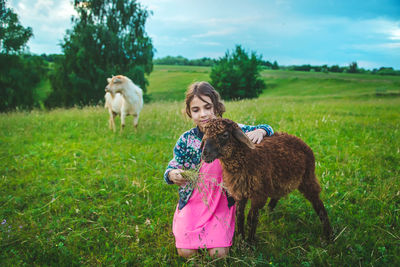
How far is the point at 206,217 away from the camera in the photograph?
3057 millimetres

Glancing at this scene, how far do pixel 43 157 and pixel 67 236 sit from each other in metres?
4.00

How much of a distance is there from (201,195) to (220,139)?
3.37 feet

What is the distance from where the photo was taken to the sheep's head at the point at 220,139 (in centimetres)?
240

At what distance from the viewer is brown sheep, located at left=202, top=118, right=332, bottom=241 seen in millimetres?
2473

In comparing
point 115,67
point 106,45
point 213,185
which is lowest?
point 213,185

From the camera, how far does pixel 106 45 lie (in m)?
22.9

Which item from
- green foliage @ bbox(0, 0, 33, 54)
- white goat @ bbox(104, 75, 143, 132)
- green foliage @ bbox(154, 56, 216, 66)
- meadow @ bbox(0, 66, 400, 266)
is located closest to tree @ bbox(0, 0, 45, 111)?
green foliage @ bbox(0, 0, 33, 54)

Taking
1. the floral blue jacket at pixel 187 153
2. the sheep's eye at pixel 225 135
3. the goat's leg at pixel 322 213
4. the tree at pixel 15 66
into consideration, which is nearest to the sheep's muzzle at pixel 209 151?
the sheep's eye at pixel 225 135

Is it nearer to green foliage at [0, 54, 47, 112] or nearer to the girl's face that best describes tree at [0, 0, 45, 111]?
green foliage at [0, 54, 47, 112]

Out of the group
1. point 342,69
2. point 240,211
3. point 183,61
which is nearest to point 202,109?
point 240,211

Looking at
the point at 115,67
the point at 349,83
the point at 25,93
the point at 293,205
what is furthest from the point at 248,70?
the point at 293,205

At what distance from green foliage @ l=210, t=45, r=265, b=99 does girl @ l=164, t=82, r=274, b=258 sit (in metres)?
26.2

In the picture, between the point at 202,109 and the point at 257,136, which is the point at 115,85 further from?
the point at 257,136

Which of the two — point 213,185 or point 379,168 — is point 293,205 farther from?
point 379,168
